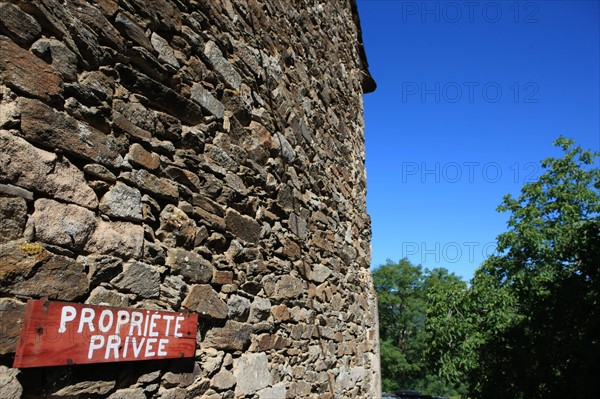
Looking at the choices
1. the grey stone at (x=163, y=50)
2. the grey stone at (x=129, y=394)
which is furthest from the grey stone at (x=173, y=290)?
the grey stone at (x=163, y=50)

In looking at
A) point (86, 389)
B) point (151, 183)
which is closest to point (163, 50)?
point (151, 183)

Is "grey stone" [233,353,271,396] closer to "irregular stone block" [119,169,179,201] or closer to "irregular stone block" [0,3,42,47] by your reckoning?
"irregular stone block" [119,169,179,201]

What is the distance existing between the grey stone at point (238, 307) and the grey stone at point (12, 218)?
4.13 ft

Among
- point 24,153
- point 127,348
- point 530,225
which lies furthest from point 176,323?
point 530,225

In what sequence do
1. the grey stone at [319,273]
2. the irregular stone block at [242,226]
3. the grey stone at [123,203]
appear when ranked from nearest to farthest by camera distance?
the grey stone at [123,203] < the irregular stone block at [242,226] < the grey stone at [319,273]

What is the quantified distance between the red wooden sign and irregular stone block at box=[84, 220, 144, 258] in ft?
0.79

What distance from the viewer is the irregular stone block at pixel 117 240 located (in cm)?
175

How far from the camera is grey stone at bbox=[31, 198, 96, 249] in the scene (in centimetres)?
155

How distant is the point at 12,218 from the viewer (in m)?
1.45

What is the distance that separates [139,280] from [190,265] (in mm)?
343

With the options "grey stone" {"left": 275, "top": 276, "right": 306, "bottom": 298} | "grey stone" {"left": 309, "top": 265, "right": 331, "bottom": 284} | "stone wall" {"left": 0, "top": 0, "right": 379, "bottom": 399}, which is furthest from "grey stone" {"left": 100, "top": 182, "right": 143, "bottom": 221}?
"grey stone" {"left": 309, "top": 265, "right": 331, "bottom": 284}

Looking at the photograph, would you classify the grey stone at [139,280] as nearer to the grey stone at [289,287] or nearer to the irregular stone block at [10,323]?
the irregular stone block at [10,323]

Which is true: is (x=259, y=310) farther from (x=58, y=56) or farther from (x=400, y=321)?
(x=400, y=321)

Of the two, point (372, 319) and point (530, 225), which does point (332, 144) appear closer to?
point (372, 319)
